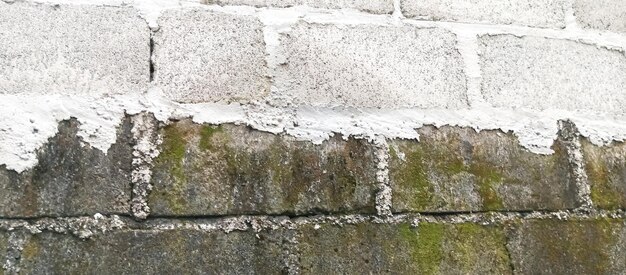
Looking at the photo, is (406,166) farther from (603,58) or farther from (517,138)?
(603,58)

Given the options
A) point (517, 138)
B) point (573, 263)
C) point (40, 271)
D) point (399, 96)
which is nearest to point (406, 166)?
point (399, 96)

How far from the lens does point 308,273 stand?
1237 millimetres

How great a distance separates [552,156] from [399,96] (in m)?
0.35

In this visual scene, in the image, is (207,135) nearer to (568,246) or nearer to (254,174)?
(254,174)

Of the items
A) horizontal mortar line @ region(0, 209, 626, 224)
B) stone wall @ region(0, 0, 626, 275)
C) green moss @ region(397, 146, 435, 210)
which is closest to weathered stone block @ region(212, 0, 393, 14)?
stone wall @ region(0, 0, 626, 275)

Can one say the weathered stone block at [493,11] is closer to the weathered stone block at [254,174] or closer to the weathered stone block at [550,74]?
the weathered stone block at [550,74]

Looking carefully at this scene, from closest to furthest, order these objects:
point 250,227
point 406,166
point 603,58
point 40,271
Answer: point 40,271 < point 250,227 < point 406,166 < point 603,58

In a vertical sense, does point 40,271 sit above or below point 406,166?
below

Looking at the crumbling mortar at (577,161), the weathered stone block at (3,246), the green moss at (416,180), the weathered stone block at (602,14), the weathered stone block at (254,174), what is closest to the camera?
the weathered stone block at (3,246)

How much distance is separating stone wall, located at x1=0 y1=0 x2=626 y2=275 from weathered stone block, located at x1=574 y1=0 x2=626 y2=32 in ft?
0.14

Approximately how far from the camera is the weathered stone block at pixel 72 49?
119 centimetres

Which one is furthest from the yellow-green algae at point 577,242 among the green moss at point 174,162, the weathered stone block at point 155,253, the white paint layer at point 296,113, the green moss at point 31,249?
the green moss at point 31,249

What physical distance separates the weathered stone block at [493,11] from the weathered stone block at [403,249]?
0.44 m

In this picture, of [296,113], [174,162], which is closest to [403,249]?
[296,113]
